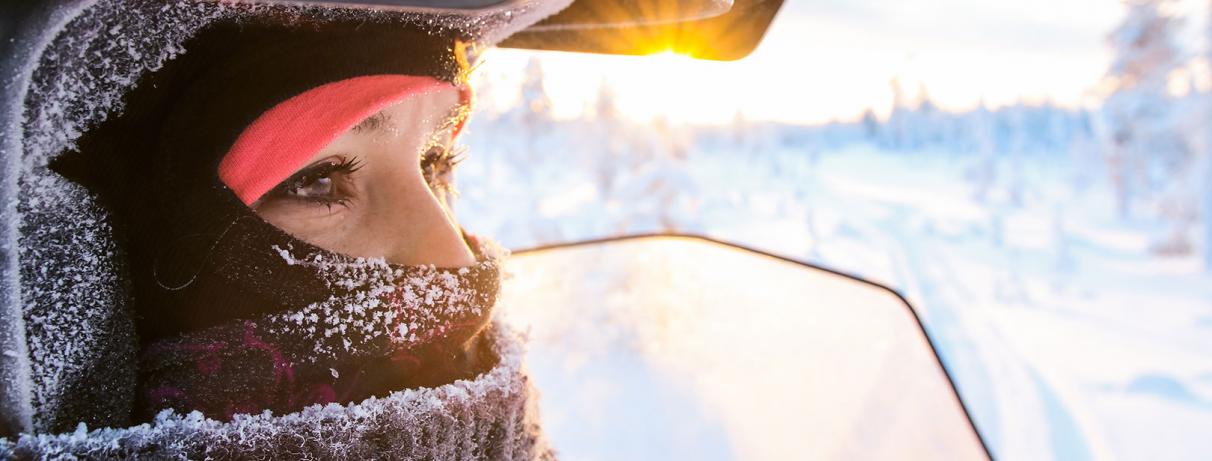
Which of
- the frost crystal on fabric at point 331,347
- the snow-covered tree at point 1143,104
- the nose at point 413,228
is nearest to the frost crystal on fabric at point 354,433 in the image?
the frost crystal on fabric at point 331,347

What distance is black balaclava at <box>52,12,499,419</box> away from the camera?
1080 mm

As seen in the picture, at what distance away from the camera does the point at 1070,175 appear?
1310 inches

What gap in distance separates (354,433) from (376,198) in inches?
15.7

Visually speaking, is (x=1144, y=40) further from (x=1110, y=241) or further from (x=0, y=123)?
(x=0, y=123)

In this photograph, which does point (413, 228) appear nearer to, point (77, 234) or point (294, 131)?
point (294, 131)

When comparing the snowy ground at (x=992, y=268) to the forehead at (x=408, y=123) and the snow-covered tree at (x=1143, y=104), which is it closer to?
the forehead at (x=408, y=123)

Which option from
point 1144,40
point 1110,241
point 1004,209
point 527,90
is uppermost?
point 527,90

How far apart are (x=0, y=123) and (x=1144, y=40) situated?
27.5m

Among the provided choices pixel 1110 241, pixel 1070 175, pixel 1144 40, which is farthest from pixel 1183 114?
pixel 1070 175

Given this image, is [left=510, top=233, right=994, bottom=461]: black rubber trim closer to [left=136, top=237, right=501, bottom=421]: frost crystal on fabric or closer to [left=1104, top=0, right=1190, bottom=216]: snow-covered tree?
[left=136, top=237, right=501, bottom=421]: frost crystal on fabric

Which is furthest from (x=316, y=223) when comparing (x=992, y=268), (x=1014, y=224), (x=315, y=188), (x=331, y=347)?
(x=1014, y=224)

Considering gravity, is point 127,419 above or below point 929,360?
above

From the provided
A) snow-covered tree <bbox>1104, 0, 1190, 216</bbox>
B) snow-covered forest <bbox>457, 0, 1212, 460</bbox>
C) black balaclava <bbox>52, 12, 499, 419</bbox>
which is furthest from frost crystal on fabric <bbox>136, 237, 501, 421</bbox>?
snow-covered tree <bbox>1104, 0, 1190, 216</bbox>

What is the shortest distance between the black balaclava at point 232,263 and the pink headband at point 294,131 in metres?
0.02
